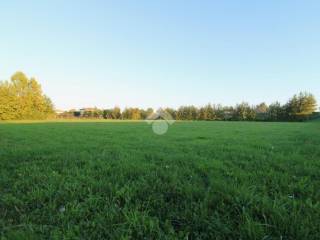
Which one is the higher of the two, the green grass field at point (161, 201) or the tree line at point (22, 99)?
the tree line at point (22, 99)

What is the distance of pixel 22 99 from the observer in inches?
1459

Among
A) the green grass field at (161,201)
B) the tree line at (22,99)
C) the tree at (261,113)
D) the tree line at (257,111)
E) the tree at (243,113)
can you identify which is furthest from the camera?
the tree at (243,113)

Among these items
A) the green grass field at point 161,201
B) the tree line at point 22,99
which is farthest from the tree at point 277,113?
the tree line at point 22,99

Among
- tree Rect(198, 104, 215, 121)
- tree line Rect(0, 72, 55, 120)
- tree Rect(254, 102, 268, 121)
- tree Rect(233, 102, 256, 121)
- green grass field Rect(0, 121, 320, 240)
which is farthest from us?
tree Rect(198, 104, 215, 121)

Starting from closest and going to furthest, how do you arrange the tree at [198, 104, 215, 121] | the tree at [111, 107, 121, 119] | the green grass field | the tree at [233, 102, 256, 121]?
the green grass field < the tree at [233, 102, 256, 121] < the tree at [198, 104, 215, 121] < the tree at [111, 107, 121, 119]

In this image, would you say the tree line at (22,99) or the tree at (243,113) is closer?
the tree line at (22,99)

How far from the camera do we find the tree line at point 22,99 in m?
35.1

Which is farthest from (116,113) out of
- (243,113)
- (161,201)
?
(161,201)

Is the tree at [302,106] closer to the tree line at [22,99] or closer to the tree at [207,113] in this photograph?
the tree at [207,113]

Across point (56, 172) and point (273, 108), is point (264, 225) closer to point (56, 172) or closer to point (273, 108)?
point (56, 172)

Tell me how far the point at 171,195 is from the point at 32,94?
4642 cm

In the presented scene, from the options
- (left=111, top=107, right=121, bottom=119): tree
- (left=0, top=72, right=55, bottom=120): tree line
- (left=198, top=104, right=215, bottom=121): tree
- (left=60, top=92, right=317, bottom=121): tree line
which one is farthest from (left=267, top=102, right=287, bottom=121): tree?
(left=0, top=72, right=55, bottom=120): tree line

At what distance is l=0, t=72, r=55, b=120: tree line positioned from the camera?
35.1m

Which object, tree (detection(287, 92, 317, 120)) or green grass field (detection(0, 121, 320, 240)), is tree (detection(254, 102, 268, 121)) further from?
green grass field (detection(0, 121, 320, 240))
